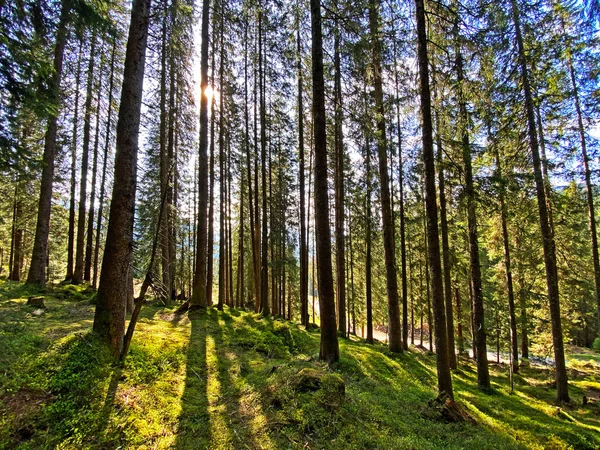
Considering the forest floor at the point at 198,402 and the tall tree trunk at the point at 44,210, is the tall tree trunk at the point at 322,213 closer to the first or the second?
the forest floor at the point at 198,402

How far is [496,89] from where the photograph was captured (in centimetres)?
1140

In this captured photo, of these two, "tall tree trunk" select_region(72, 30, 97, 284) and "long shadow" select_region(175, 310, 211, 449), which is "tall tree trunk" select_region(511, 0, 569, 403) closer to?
"long shadow" select_region(175, 310, 211, 449)

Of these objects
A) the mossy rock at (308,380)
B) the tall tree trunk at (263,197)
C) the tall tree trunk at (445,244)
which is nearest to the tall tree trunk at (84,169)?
the tall tree trunk at (263,197)

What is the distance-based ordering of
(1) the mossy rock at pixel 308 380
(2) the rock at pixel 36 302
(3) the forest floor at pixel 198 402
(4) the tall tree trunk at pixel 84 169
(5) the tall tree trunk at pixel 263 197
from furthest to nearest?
(4) the tall tree trunk at pixel 84 169 → (5) the tall tree trunk at pixel 263 197 → (2) the rock at pixel 36 302 → (1) the mossy rock at pixel 308 380 → (3) the forest floor at pixel 198 402

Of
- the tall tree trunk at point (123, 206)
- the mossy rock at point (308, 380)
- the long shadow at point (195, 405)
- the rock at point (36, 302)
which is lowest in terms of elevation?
the long shadow at point (195, 405)

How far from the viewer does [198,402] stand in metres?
4.58

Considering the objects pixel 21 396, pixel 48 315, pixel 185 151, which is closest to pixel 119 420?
pixel 21 396

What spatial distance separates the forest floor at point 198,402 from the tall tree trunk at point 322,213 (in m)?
0.78

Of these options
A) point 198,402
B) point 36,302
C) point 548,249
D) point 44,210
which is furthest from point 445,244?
point 44,210

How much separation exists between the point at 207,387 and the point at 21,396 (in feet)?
8.14

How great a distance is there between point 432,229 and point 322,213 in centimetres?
246

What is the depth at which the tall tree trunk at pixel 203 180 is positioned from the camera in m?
11.3

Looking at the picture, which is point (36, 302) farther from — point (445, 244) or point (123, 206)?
point (445, 244)

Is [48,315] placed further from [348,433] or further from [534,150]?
[534,150]
